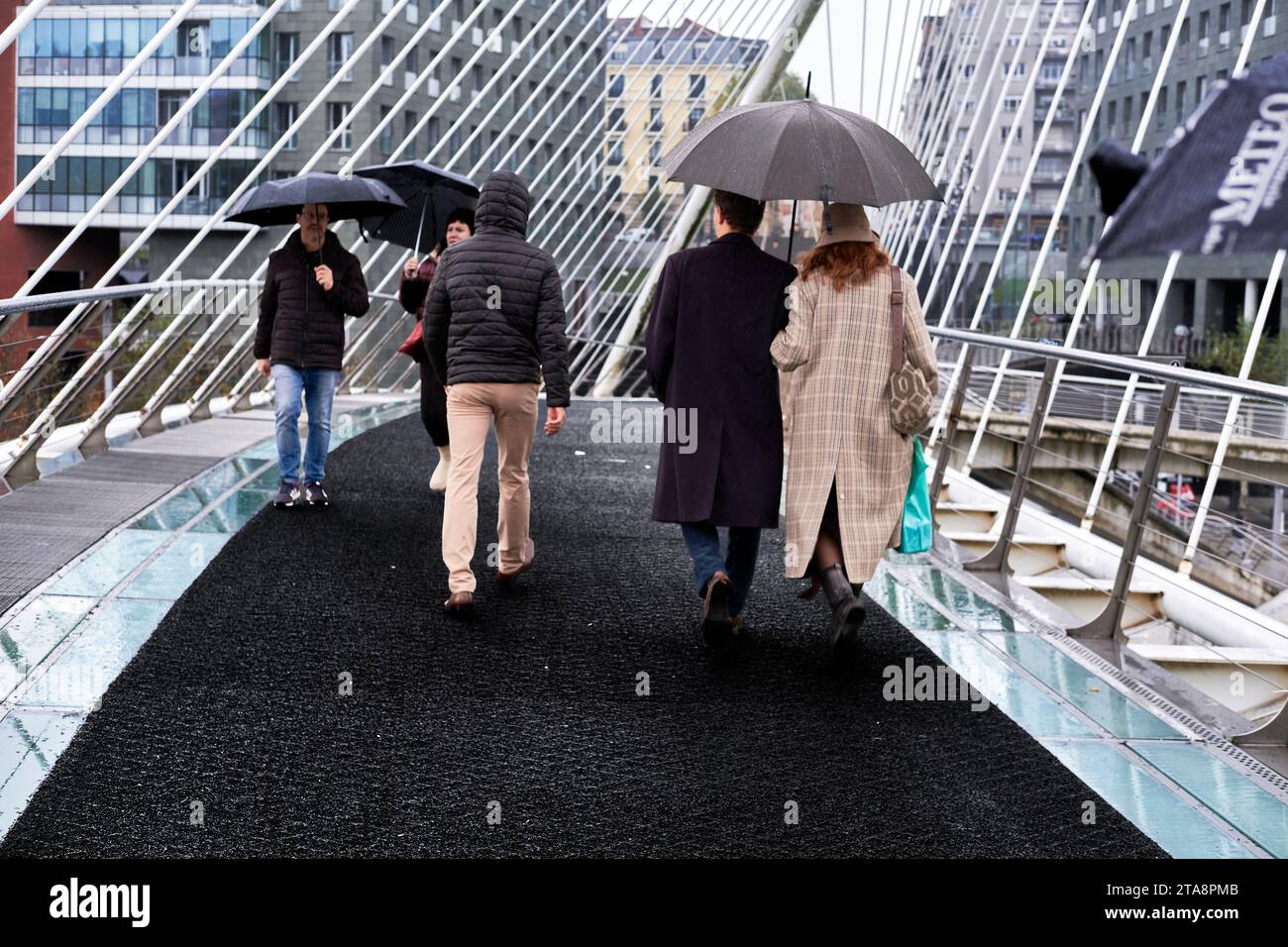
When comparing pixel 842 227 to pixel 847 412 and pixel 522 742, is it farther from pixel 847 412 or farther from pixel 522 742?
pixel 522 742

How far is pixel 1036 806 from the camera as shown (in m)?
4.34

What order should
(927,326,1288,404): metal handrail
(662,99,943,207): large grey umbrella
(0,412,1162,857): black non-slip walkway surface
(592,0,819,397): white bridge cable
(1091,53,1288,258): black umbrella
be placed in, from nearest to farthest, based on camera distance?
(1091,53,1288,258): black umbrella, (0,412,1162,857): black non-slip walkway surface, (927,326,1288,404): metal handrail, (662,99,943,207): large grey umbrella, (592,0,819,397): white bridge cable

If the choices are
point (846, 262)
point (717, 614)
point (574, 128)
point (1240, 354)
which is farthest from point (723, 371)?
point (1240, 354)

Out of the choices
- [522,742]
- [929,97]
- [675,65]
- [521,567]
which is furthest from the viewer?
[675,65]

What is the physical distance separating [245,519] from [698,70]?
56.4 feet

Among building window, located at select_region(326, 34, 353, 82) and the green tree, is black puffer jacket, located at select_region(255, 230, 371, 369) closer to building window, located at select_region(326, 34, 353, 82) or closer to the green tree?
building window, located at select_region(326, 34, 353, 82)

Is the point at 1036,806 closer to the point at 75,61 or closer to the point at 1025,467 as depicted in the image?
the point at 1025,467

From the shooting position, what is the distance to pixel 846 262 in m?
5.76

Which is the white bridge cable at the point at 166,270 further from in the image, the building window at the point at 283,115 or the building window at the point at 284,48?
the building window at the point at 283,115

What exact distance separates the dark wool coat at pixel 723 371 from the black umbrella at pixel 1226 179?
11.8 feet

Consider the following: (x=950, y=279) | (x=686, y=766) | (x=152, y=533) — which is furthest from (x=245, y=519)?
(x=950, y=279)

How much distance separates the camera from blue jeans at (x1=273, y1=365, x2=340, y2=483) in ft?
29.0

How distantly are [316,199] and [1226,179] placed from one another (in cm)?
707

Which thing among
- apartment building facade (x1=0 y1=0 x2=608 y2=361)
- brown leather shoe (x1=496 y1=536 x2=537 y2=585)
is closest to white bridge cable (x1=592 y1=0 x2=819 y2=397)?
apartment building facade (x1=0 y1=0 x2=608 y2=361)
